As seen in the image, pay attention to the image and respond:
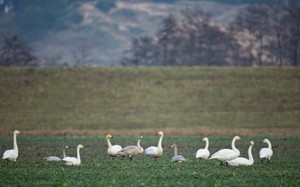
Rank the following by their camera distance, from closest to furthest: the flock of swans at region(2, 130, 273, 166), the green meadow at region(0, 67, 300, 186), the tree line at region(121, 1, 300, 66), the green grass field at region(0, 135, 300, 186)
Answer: the green grass field at region(0, 135, 300, 186) → the flock of swans at region(2, 130, 273, 166) → the green meadow at region(0, 67, 300, 186) → the tree line at region(121, 1, 300, 66)

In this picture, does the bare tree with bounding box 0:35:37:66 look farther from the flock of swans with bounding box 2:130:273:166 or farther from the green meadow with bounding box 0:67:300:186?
the flock of swans with bounding box 2:130:273:166

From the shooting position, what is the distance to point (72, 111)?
240 feet

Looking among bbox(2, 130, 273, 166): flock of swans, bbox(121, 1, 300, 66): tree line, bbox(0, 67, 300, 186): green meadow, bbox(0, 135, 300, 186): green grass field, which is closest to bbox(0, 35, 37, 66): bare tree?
bbox(121, 1, 300, 66): tree line

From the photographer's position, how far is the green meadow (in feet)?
144

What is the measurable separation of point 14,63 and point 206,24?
110 feet

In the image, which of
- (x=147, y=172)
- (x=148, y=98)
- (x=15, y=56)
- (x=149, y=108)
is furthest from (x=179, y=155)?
(x=15, y=56)

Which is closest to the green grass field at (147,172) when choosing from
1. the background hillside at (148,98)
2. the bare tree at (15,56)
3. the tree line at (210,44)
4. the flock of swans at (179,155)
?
the flock of swans at (179,155)

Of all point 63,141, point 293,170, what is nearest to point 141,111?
point 63,141

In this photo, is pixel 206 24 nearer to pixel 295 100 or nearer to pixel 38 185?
pixel 295 100

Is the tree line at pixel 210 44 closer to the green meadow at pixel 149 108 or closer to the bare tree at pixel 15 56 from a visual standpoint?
the bare tree at pixel 15 56

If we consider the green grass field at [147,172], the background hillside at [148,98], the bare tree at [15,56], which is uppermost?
the bare tree at [15,56]

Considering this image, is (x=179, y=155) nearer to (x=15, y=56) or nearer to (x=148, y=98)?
(x=148, y=98)

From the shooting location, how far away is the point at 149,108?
2926 inches

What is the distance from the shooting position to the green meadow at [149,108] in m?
43.9
